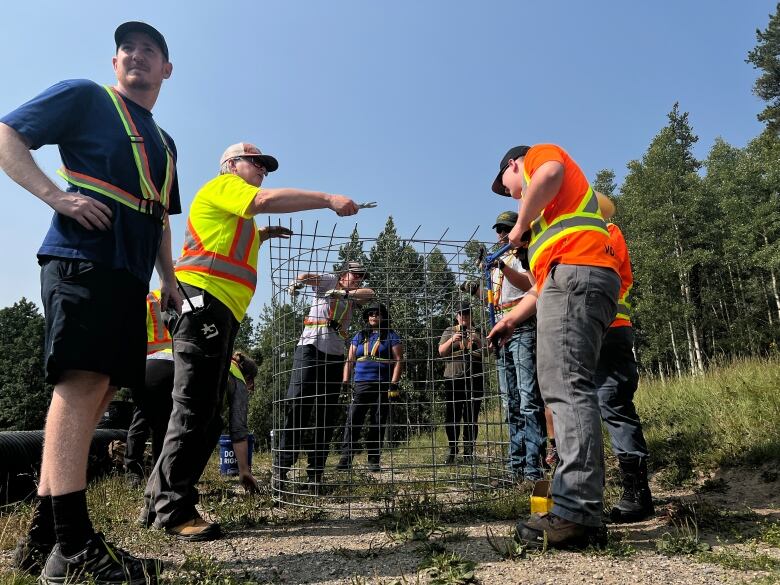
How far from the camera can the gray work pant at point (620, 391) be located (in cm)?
312

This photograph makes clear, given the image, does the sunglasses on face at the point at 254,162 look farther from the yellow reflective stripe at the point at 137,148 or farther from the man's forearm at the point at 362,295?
the man's forearm at the point at 362,295

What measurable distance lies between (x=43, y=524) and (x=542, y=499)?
2068 millimetres

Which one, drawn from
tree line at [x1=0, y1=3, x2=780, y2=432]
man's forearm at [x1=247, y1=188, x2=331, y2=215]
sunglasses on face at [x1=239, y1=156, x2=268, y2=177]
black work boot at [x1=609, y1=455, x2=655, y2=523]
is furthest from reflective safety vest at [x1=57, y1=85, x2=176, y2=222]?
tree line at [x1=0, y1=3, x2=780, y2=432]

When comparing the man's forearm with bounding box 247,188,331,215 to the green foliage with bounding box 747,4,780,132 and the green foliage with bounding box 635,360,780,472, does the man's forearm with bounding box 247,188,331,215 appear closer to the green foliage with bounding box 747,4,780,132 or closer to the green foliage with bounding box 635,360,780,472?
the green foliage with bounding box 635,360,780,472

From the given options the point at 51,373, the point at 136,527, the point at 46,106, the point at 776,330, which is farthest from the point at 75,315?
the point at 776,330

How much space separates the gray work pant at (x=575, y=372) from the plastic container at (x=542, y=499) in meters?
0.12

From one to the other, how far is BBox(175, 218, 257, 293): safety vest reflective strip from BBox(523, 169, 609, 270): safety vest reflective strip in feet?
5.33

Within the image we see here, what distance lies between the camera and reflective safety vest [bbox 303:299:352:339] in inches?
189

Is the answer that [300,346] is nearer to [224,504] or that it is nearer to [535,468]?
[224,504]

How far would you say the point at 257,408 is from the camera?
988 inches

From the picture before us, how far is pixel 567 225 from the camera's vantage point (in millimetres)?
2529

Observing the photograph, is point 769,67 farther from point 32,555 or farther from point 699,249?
point 32,555

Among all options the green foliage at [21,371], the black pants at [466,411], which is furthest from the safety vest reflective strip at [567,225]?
the green foliage at [21,371]

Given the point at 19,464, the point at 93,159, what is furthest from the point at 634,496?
the point at 19,464
